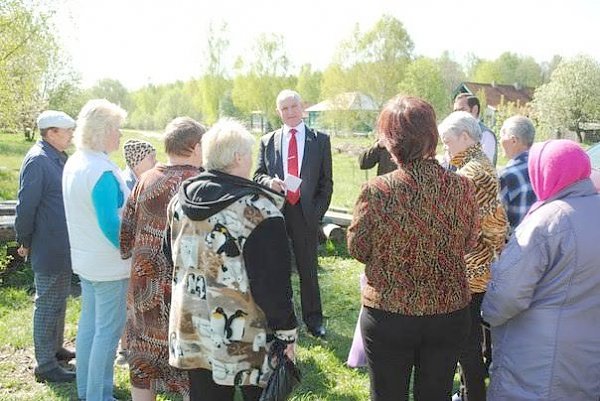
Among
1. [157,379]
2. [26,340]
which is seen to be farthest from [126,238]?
[26,340]

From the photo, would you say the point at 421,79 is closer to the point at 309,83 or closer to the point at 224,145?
the point at 309,83

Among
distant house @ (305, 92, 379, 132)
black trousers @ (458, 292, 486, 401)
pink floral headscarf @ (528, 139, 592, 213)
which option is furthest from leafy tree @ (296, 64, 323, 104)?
pink floral headscarf @ (528, 139, 592, 213)

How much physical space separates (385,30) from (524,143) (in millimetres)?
38717

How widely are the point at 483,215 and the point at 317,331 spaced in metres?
2.34

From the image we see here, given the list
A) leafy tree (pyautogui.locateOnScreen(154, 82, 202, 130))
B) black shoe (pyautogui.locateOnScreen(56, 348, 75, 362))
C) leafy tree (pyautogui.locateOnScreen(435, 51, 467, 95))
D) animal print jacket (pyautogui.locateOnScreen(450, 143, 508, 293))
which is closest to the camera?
animal print jacket (pyautogui.locateOnScreen(450, 143, 508, 293))

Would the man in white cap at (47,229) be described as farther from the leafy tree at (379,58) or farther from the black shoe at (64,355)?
the leafy tree at (379,58)

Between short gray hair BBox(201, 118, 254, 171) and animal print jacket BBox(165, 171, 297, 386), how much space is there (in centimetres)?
5

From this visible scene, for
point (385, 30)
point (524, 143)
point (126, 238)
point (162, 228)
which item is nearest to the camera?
point (162, 228)

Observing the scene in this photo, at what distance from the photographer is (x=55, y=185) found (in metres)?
4.02

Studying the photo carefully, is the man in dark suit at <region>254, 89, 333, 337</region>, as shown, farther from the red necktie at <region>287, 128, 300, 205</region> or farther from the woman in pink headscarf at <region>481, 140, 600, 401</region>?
the woman in pink headscarf at <region>481, 140, 600, 401</region>

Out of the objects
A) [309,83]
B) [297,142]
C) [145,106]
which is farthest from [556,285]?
[145,106]

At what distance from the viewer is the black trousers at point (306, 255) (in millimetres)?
4750

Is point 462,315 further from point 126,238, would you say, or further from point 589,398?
point 126,238

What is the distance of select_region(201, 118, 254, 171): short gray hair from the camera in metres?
2.36
